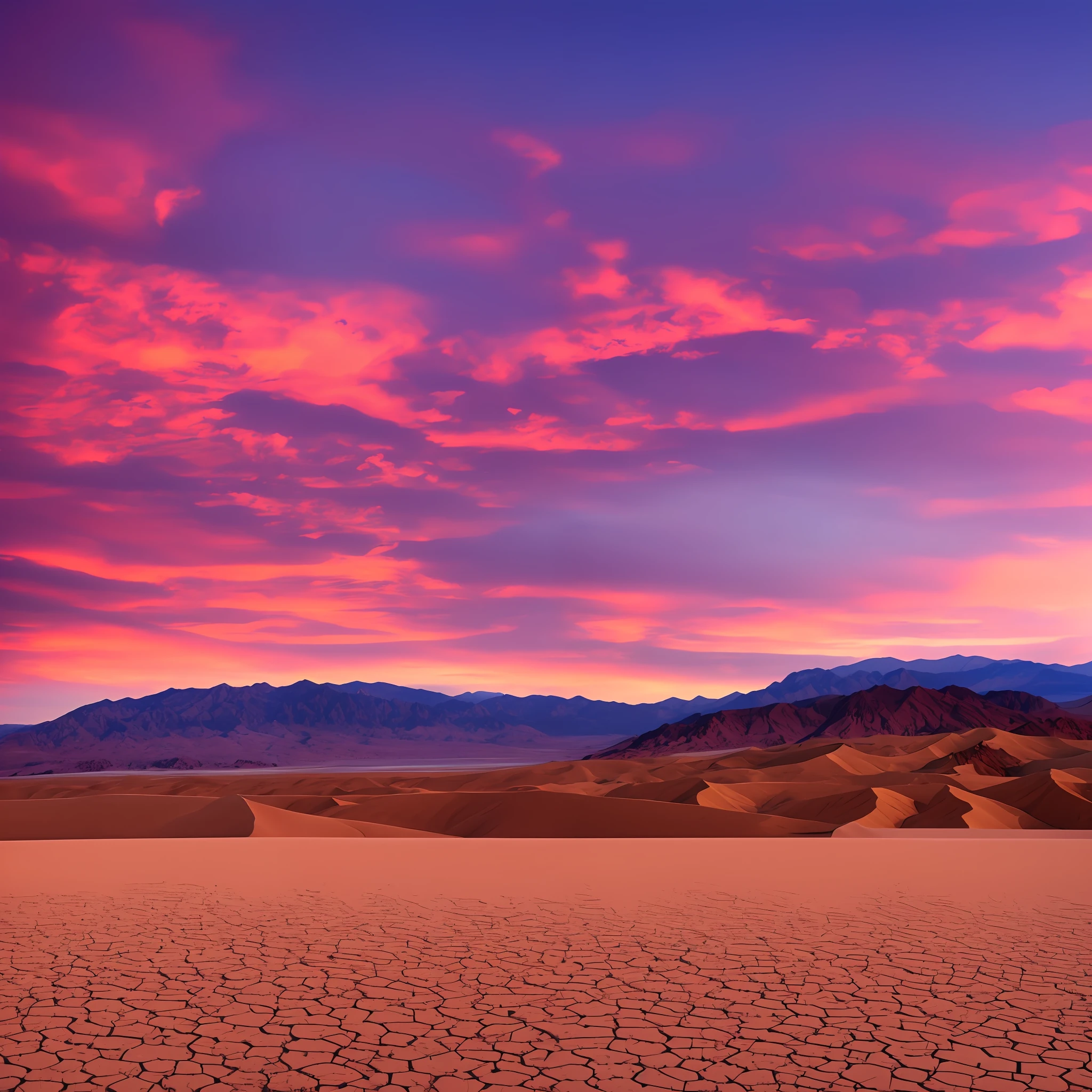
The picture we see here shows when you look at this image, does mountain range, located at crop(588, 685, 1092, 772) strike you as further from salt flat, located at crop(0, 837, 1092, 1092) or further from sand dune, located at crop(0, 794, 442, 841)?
salt flat, located at crop(0, 837, 1092, 1092)

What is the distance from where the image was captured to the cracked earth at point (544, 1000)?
5.91 meters

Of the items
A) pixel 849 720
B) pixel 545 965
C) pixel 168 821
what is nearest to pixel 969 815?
pixel 168 821

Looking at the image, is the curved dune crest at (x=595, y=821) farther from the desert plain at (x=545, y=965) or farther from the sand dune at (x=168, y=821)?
the desert plain at (x=545, y=965)

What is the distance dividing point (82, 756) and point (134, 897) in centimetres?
19983

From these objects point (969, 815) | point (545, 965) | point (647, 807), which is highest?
point (545, 965)

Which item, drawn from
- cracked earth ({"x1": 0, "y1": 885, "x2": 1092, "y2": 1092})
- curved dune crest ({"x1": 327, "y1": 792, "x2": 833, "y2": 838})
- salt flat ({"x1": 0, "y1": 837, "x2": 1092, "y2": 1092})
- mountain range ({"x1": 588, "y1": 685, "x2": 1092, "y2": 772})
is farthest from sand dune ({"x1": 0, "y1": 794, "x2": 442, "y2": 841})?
mountain range ({"x1": 588, "y1": 685, "x2": 1092, "y2": 772})

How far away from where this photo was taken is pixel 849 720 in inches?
5379

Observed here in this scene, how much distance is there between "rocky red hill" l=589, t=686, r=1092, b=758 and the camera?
130m

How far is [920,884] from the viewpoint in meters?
15.0

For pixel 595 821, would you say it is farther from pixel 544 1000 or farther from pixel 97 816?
pixel 544 1000

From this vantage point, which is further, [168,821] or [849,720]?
[849,720]

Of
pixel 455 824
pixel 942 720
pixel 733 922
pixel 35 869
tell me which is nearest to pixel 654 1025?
pixel 733 922

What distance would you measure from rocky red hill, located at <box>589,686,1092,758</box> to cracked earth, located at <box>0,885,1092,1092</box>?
119 metres

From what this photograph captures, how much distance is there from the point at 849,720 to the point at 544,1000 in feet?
448
